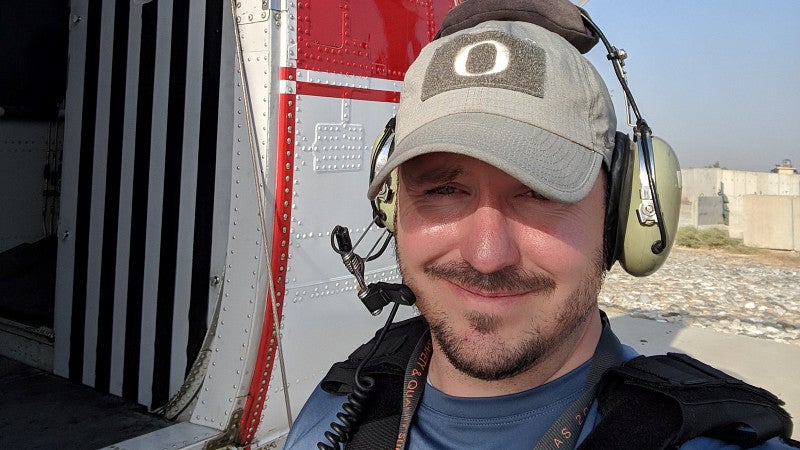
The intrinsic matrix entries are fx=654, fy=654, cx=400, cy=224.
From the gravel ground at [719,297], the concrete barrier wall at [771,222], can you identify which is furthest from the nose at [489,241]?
the concrete barrier wall at [771,222]

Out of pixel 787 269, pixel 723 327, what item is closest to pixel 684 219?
pixel 787 269

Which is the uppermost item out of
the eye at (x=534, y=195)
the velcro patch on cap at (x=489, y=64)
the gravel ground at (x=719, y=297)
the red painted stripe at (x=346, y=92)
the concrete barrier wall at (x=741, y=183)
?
the concrete barrier wall at (x=741, y=183)

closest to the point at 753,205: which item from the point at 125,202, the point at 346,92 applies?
the point at 346,92

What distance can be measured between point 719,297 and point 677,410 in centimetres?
1078

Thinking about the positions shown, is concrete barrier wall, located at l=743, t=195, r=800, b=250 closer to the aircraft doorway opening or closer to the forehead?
the aircraft doorway opening

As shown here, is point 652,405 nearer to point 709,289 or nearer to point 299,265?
point 299,265

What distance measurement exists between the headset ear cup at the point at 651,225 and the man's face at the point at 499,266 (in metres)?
0.11

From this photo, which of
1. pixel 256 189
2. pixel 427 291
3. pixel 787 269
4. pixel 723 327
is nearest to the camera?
pixel 427 291

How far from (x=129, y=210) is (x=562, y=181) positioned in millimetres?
3240

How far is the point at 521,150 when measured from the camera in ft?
4.05

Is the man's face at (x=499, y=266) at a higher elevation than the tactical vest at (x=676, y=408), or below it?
higher

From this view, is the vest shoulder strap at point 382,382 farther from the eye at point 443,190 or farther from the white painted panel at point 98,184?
the white painted panel at point 98,184

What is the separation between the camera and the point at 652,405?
1.23 meters

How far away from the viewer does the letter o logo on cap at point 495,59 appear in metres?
1.27
